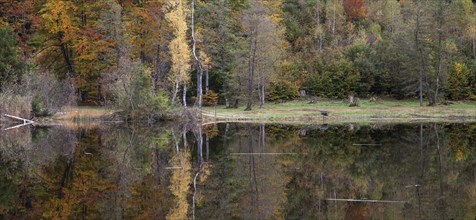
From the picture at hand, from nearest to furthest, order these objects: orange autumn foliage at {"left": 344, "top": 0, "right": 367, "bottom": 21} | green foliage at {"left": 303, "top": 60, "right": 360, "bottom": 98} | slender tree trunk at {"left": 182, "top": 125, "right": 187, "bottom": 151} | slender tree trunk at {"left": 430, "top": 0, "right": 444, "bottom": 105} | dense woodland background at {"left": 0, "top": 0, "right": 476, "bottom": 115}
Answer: slender tree trunk at {"left": 182, "top": 125, "right": 187, "bottom": 151}, dense woodland background at {"left": 0, "top": 0, "right": 476, "bottom": 115}, slender tree trunk at {"left": 430, "top": 0, "right": 444, "bottom": 105}, green foliage at {"left": 303, "top": 60, "right": 360, "bottom": 98}, orange autumn foliage at {"left": 344, "top": 0, "right": 367, "bottom": 21}

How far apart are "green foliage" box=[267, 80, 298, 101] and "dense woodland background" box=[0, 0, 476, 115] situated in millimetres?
98

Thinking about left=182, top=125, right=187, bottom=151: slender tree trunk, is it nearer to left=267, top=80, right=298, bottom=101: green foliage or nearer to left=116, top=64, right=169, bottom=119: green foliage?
left=116, top=64, right=169, bottom=119: green foliage

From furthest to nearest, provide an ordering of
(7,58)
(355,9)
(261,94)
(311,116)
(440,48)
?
(355,9) < (261,94) < (440,48) < (311,116) < (7,58)

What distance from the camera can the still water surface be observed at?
45.5 feet

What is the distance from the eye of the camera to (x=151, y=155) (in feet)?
76.8

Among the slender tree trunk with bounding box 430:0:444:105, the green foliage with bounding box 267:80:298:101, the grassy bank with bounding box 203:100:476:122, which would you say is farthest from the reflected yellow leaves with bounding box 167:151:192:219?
the slender tree trunk with bounding box 430:0:444:105

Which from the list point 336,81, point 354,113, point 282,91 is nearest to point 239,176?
point 354,113

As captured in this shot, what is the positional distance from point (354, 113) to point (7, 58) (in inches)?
997

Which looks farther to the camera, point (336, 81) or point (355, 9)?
point (355, 9)

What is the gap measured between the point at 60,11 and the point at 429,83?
32875 millimetres

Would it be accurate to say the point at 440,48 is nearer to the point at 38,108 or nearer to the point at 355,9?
the point at 355,9

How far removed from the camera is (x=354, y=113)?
44.7 m

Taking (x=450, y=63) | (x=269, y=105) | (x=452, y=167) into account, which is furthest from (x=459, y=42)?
(x=452, y=167)

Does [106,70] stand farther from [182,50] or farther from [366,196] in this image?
[366,196]
